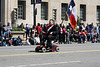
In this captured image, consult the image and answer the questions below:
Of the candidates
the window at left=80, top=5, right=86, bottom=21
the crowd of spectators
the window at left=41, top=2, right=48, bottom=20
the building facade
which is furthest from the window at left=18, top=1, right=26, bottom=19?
the window at left=80, top=5, right=86, bottom=21

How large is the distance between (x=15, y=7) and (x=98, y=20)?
1375cm

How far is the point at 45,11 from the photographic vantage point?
3900cm

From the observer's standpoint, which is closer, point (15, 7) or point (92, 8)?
point (15, 7)

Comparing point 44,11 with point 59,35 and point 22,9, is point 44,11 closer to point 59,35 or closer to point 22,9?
point 22,9

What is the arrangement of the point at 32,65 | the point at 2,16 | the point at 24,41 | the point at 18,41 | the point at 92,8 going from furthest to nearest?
1. the point at 92,8
2. the point at 2,16
3. the point at 24,41
4. the point at 18,41
5. the point at 32,65

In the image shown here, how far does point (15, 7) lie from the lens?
35094 mm

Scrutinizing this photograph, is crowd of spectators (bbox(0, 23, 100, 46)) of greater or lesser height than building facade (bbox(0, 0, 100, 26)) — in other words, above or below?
below

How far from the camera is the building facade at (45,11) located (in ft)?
115

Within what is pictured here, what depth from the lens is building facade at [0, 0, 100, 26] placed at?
35.0m

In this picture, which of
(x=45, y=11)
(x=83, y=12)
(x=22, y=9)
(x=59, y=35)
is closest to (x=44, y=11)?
(x=45, y=11)

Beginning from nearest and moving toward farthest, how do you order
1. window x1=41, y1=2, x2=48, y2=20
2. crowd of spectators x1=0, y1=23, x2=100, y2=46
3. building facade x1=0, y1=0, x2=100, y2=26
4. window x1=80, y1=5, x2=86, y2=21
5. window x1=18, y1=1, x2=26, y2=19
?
crowd of spectators x1=0, y1=23, x2=100, y2=46 < building facade x1=0, y1=0, x2=100, y2=26 < window x1=18, y1=1, x2=26, y2=19 < window x1=41, y1=2, x2=48, y2=20 < window x1=80, y1=5, x2=86, y2=21

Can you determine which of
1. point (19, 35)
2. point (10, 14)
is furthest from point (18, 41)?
point (10, 14)

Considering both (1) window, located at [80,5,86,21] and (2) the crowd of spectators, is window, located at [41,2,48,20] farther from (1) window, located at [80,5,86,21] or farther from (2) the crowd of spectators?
(2) the crowd of spectators

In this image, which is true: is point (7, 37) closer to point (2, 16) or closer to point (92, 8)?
point (2, 16)
